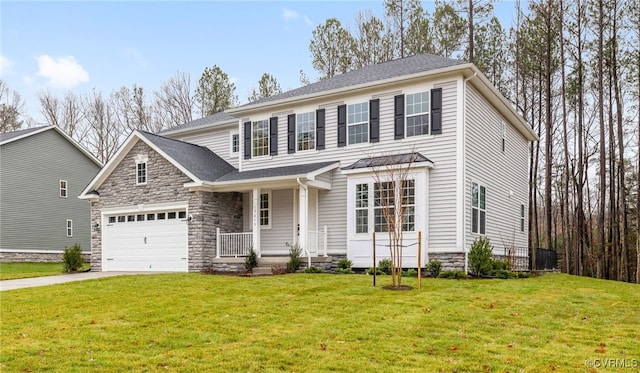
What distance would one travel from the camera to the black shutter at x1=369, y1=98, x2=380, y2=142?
15539mm

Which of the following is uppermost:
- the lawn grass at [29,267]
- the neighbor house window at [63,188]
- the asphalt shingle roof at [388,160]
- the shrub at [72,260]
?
the asphalt shingle roof at [388,160]

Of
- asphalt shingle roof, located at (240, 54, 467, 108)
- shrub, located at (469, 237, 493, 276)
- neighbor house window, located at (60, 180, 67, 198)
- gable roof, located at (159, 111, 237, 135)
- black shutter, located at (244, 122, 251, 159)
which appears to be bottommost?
shrub, located at (469, 237, 493, 276)

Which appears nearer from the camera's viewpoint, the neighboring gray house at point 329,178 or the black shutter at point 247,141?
the neighboring gray house at point 329,178

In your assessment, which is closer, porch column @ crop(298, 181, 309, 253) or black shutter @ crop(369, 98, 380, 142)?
porch column @ crop(298, 181, 309, 253)

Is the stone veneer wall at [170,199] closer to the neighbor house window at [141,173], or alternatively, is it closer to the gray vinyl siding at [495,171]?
the neighbor house window at [141,173]

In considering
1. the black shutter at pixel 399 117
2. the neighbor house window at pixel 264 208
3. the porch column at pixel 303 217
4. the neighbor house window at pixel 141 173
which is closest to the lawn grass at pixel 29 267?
the neighbor house window at pixel 141 173

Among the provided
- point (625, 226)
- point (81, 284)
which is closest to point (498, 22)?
point (625, 226)

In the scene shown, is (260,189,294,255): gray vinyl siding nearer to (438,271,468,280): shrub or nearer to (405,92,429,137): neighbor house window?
(405,92,429,137): neighbor house window

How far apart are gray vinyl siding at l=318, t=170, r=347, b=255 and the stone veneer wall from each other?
3108 millimetres

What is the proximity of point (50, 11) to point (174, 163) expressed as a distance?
17.2ft

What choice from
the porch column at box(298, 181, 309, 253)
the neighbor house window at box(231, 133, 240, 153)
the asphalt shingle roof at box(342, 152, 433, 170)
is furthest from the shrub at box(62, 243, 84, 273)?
the asphalt shingle roof at box(342, 152, 433, 170)

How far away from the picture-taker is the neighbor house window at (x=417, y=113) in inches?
584

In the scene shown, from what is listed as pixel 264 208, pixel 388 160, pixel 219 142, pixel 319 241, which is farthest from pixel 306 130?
pixel 219 142

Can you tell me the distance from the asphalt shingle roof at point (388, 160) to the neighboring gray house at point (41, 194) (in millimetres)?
17329
